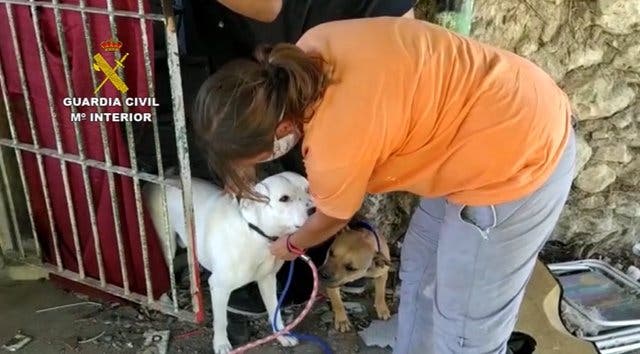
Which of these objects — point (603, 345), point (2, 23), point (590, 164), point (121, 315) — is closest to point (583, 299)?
point (603, 345)

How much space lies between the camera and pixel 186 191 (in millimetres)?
1848

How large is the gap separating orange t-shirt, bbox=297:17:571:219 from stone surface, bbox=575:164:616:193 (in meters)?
1.26

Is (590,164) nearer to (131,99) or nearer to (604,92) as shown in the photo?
(604,92)

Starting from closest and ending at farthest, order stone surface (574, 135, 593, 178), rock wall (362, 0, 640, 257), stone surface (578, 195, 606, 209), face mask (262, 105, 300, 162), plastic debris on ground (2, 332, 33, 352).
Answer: face mask (262, 105, 300, 162), plastic debris on ground (2, 332, 33, 352), rock wall (362, 0, 640, 257), stone surface (574, 135, 593, 178), stone surface (578, 195, 606, 209)

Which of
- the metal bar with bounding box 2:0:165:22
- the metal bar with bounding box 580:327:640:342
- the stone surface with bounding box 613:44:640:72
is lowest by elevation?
the metal bar with bounding box 580:327:640:342

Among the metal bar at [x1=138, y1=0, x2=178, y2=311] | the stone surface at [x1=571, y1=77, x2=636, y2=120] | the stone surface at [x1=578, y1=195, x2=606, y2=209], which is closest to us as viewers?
the metal bar at [x1=138, y1=0, x2=178, y2=311]

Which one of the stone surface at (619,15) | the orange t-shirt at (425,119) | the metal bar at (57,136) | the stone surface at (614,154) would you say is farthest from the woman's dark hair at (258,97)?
the stone surface at (614,154)

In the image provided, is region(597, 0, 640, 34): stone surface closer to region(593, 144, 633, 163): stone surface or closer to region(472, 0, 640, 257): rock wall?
region(472, 0, 640, 257): rock wall

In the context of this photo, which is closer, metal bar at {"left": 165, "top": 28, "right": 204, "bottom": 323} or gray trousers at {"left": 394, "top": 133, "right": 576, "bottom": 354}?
gray trousers at {"left": 394, "top": 133, "right": 576, "bottom": 354}

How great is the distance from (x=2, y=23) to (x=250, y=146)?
1.18 meters

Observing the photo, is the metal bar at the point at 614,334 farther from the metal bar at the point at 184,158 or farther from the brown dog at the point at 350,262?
the metal bar at the point at 184,158

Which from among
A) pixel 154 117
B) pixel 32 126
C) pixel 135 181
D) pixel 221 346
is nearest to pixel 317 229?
pixel 154 117

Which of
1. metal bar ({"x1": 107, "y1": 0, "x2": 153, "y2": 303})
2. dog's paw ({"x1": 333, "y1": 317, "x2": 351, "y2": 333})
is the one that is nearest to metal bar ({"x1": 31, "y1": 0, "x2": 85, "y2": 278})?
metal bar ({"x1": 107, "y1": 0, "x2": 153, "y2": 303})

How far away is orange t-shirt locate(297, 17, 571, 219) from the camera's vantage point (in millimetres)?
1126
